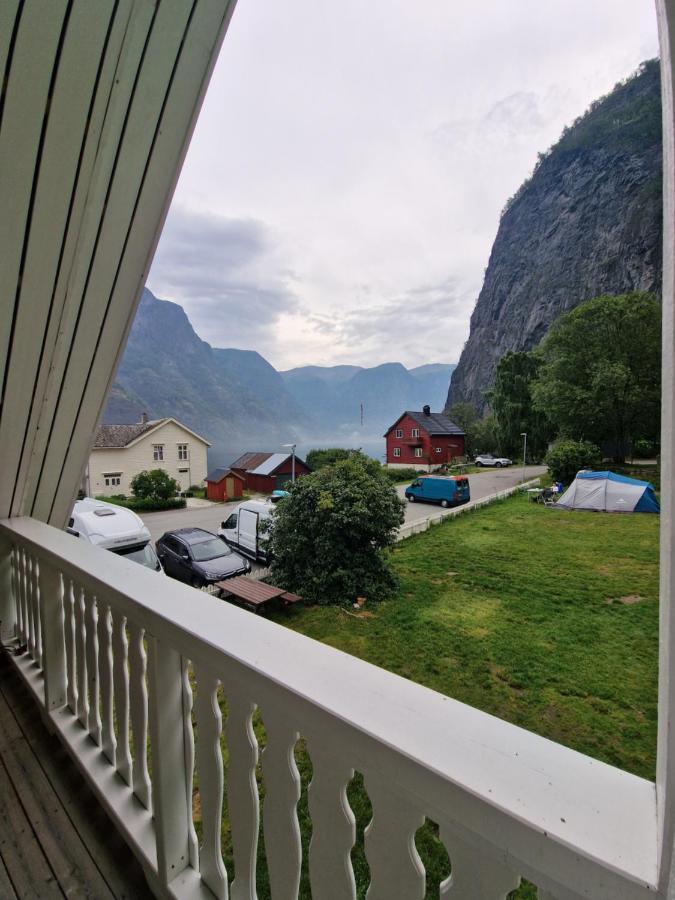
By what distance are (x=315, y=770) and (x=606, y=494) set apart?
8.09m

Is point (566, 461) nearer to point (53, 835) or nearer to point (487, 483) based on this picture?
point (487, 483)

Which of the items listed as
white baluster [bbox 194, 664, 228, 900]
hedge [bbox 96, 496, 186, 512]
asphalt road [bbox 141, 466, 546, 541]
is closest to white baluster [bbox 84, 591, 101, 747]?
white baluster [bbox 194, 664, 228, 900]

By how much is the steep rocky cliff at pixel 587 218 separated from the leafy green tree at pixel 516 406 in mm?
1167

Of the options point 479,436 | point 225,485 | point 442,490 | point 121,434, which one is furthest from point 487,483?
point 121,434

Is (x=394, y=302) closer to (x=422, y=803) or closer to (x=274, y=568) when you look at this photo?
(x=274, y=568)

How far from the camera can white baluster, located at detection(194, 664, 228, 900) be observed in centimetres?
65

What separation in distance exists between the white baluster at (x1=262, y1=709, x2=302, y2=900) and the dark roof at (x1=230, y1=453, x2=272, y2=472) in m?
8.86

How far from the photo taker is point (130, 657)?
84 cm

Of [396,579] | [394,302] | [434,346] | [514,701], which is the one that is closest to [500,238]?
[394,302]

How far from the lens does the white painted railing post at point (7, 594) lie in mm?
1705

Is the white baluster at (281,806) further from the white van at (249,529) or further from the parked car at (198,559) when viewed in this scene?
the white van at (249,529)

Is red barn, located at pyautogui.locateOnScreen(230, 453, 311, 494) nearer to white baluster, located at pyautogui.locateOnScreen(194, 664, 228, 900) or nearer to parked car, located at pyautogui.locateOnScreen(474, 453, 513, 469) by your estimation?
white baluster, located at pyautogui.locateOnScreen(194, 664, 228, 900)

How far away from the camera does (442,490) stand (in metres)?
9.50

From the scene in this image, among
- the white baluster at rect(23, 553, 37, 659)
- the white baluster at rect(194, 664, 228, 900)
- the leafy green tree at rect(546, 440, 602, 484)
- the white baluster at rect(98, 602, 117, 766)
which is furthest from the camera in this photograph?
the leafy green tree at rect(546, 440, 602, 484)
